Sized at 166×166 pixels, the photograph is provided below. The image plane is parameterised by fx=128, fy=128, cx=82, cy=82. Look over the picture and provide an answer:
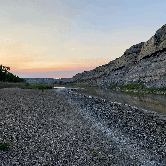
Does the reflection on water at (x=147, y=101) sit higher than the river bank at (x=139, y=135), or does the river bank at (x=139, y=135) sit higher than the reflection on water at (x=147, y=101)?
the reflection on water at (x=147, y=101)

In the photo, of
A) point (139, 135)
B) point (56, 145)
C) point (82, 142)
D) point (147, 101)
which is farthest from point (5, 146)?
point (147, 101)

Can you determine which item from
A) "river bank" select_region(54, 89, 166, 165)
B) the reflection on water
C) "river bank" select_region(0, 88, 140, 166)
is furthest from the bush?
the reflection on water

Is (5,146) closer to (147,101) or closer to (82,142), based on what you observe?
(82,142)

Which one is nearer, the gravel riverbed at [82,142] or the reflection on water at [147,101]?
the gravel riverbed at [82,142]

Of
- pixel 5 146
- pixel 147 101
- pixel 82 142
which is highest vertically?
pixel 147 101

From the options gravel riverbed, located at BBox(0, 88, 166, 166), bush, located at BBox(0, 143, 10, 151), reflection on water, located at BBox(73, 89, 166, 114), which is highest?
reflection on water, located at BBox(73, 89, 166, 114)

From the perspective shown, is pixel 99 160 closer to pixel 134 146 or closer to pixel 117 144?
pixel 117 144

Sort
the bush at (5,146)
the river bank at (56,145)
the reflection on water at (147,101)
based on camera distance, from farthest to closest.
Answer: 1. the reflection on water at (147,101)
2. the bush at (5,146)
3. the river bank at (56,145)

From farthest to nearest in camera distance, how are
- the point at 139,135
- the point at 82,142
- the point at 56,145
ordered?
the point at 139,135 < the point at 82,142 < the point at 56,145

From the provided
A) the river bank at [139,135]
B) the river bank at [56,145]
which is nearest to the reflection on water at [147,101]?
the river bank at [139,135]

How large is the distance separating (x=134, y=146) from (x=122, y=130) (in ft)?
12.0

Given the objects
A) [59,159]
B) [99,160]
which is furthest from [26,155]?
[99,160]

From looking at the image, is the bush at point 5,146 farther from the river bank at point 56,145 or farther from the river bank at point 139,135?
the river bank at point 139,135

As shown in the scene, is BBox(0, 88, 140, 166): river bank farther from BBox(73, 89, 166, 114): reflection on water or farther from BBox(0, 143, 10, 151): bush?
BBox(73, 89, 166, 114): reflection on water
